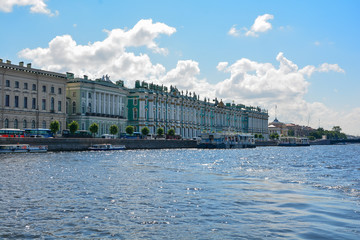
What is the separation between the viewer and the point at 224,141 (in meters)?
107

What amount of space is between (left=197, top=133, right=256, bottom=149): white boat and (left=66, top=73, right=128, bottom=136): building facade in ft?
63.4

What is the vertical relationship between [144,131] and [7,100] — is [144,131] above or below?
below

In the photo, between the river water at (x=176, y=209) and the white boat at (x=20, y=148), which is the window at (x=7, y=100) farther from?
the river water at (x=176, y=209)

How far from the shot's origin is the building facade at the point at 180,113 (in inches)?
4245

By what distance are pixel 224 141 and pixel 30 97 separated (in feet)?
159

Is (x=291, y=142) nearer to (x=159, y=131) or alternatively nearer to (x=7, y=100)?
(x=159, y=131)

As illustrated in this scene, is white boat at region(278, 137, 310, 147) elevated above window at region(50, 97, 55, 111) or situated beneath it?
situated beneath

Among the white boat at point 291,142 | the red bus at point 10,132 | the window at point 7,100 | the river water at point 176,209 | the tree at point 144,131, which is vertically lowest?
the river water at point 176,209

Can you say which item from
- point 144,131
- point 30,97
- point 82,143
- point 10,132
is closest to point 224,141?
point 144,131

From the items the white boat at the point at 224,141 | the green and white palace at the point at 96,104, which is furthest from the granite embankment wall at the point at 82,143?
the green and white palace at the point at 96,104

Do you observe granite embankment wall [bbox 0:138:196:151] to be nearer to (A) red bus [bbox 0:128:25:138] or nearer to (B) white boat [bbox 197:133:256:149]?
(A) red bus [bbox 0:128:25:138]

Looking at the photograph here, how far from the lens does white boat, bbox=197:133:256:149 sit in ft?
333

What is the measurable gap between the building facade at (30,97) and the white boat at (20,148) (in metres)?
16.9

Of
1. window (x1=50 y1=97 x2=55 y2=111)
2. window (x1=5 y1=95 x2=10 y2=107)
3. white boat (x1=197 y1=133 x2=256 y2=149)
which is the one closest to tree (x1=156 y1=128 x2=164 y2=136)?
white boat (x1=197 y1=133 x2=256 y2=149)
